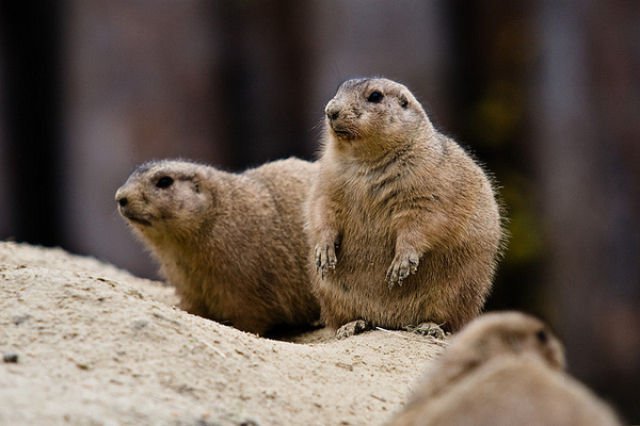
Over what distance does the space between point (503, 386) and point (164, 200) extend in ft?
17.5

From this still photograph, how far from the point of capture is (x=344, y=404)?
5207 mm

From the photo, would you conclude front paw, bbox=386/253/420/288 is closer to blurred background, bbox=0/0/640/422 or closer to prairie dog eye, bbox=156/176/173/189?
prairie dog eye, bbox=156/176/173/189

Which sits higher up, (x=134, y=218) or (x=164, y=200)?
(x=164, y=200)

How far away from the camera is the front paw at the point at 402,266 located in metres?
6.98

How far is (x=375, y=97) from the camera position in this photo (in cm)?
736

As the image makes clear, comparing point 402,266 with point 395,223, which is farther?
point 395,223

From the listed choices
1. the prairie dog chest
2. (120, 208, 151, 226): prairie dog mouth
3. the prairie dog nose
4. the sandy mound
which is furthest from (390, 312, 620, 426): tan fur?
(120, 208, 151, 226): prairie dog mouth

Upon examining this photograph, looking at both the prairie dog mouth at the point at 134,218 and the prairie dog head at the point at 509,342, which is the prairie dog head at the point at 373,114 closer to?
the prairie dog mouth at the point at 134,218

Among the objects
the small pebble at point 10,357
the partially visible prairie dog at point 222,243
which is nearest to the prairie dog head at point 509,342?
the small pebble at point 10,357

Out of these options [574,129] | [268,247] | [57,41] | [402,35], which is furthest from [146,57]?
[268,247]

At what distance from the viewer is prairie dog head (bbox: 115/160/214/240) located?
833 centimetres

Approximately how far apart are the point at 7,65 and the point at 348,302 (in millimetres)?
11057

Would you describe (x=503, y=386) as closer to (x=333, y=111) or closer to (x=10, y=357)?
(x=10, y=357)

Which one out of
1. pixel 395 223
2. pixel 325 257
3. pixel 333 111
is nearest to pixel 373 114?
pixel 333 111
